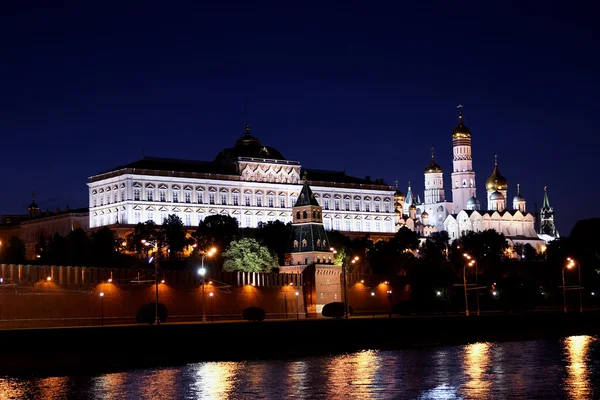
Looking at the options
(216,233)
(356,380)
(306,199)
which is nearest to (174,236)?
(216,233)

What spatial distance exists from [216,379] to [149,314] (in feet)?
78.5

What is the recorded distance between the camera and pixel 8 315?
72500 millimetres

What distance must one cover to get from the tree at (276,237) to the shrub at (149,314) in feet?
156

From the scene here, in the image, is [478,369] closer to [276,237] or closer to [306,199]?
[306,199]

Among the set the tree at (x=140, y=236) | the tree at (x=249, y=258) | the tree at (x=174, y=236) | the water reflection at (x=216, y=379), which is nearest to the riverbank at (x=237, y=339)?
the water reflection at (x=216, y=379)

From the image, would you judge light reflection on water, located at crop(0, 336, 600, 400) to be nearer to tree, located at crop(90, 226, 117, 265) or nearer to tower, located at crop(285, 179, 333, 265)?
tower, located at crop(285, 179, 333, 265)

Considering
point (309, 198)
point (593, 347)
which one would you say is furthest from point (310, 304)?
point (593, 347)

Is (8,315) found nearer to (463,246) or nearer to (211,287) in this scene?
(211,287)

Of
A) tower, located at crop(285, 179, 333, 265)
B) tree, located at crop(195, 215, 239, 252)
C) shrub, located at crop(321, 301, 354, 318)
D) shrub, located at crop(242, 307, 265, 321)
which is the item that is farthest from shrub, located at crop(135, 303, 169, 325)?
tree, located at crop(195, 215, 239, 252)

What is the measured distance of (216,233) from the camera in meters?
147

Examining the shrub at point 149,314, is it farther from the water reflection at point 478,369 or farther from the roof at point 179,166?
the roof at point 179,166

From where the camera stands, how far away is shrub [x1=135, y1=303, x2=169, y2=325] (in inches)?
3073

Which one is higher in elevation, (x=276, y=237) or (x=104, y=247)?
(x=276, y=237)

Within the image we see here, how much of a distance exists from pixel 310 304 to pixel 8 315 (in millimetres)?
35345
